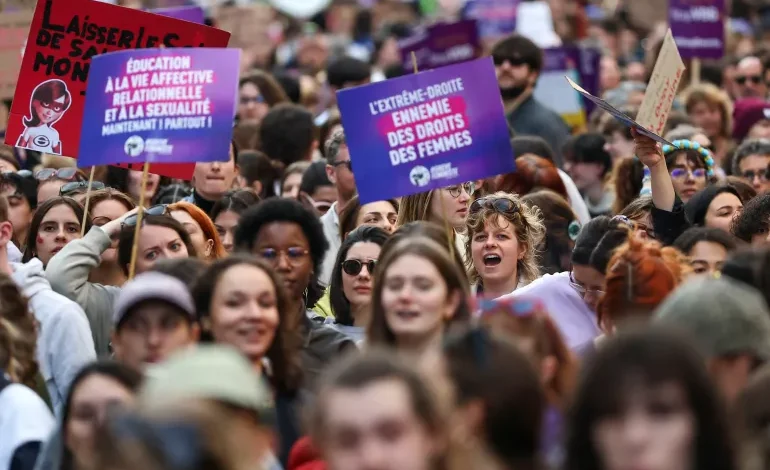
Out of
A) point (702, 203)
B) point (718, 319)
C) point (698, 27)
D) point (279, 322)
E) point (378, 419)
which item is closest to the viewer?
point (378, 419)

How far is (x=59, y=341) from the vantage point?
820 cm

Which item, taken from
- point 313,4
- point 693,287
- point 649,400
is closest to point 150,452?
point 649,400

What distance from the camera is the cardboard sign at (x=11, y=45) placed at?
1320cm

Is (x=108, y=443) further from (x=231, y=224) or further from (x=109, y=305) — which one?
(x=231, y=224)

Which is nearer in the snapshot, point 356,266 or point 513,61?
point 356,266

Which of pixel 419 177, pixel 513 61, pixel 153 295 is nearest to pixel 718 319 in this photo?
pixel 153 295

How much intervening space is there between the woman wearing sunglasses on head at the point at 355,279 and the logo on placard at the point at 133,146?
1.07 m

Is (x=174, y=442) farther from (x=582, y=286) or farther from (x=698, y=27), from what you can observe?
(x=698, y=27)

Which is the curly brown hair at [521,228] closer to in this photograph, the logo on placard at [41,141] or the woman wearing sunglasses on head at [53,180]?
the logo on placard at [41,141]

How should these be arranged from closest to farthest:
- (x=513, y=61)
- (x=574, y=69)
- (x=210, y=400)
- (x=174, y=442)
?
1. (x=174, y=442)
2. (x=210, y=400)
3. (x=513, y=61)
4. (x=574, y=69)

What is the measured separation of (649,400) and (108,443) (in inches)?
53.6

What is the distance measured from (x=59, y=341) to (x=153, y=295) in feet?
4.64

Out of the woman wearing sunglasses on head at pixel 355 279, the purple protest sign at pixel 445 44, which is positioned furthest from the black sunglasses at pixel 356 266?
the purple protest sign at pixel 445 44

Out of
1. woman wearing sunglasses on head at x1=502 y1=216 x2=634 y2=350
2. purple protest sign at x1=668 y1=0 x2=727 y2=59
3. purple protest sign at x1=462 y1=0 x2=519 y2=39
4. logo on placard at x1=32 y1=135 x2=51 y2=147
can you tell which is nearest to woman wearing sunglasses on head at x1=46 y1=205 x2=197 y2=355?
logo on placard at x1=32 y1=135 x2=51 y2=147
